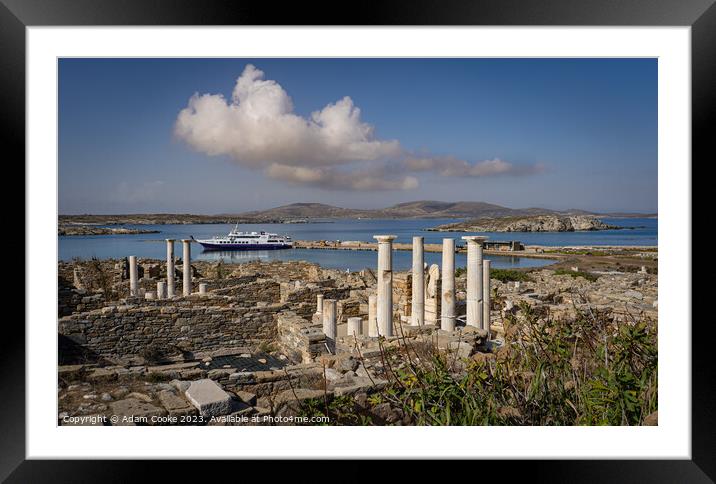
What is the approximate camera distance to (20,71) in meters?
3.38

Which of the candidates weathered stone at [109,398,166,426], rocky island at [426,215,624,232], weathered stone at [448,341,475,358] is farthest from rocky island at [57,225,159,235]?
rocky island at [426,215,624,232]

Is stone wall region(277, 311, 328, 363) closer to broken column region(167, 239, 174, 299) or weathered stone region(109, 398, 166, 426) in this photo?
weathered stone region(109, 398, 166, 426)

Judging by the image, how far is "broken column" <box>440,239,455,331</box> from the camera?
8.83m

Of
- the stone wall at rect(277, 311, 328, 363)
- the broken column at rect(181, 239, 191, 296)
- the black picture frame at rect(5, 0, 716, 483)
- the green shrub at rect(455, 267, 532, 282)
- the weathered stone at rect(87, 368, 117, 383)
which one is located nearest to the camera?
the black picture frame at rect(5, 0, 716, 483)

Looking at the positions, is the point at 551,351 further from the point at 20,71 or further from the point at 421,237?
the point at 421,237

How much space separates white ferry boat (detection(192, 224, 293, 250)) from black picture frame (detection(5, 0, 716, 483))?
83.5ft

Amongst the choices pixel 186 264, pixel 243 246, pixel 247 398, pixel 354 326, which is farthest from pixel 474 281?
pixel 243 246

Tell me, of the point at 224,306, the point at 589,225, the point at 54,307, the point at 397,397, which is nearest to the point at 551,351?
the point at 397,397

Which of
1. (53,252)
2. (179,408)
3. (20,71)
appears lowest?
(179,408)

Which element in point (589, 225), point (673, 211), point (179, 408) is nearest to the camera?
point (673, 211)
